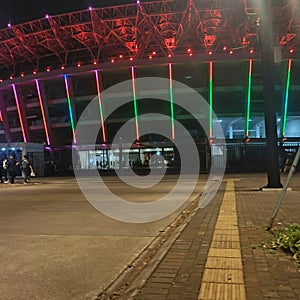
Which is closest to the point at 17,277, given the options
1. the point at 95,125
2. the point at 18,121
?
the point at 95,125

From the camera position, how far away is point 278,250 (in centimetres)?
588

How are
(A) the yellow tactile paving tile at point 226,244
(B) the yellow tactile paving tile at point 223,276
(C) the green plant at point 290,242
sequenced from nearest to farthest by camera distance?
(B) the yellow tactile paving tile at point 223,276
(C) the green plant at point 290,242
(A) the yellow tactile paving tile at point 226,244

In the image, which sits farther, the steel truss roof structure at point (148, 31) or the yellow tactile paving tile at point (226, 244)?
the steel truss roof structure at point (148, 31)

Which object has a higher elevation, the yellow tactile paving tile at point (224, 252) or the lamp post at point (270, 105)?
the lamp post at point (270, 105)

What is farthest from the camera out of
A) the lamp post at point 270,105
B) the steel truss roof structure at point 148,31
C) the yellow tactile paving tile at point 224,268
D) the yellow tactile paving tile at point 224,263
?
the steel truss roof structure at point 148,31

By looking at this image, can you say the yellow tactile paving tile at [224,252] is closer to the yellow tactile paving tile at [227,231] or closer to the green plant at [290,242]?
the green plant at [290,242]

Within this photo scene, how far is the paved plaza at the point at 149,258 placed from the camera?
439 centimetres

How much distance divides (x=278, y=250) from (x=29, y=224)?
5685 millimetres

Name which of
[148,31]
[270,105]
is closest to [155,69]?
[148,31]

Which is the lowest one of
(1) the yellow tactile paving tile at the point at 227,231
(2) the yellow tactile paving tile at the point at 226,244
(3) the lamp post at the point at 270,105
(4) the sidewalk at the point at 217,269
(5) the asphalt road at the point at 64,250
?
(5) the asphalt road at the point at 64,250

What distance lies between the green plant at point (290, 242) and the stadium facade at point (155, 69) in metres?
31.5

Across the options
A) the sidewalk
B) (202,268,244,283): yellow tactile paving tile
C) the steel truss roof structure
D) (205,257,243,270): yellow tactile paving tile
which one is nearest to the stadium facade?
the steel truss roof structure

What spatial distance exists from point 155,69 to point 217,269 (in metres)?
40.6

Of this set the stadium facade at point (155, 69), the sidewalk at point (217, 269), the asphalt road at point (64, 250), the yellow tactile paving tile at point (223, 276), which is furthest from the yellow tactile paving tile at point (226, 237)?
the stadium facade at point (155, 69)
